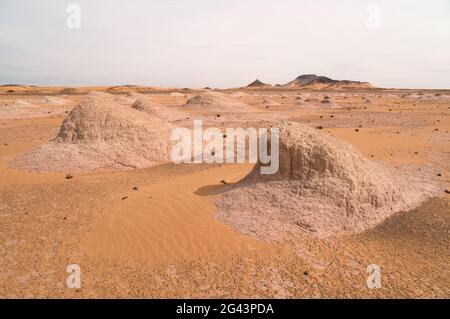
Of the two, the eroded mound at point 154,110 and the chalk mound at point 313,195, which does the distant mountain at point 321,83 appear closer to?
the eroded mound at point 154,110

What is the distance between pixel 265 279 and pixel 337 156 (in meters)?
2.89

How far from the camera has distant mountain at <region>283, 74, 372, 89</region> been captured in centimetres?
13175

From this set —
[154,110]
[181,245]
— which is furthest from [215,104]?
[181,245]

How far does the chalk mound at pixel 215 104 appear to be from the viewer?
26.6 metres

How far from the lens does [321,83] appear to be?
141500 millimetres

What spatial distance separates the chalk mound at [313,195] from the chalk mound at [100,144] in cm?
445

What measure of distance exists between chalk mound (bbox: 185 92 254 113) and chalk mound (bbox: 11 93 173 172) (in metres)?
15.7

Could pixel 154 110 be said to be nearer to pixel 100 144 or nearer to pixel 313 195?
pixel 100 144

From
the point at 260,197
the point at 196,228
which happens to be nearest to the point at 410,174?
the point at 260,197

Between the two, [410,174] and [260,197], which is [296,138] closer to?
[260,197]

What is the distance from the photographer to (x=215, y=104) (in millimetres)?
27172

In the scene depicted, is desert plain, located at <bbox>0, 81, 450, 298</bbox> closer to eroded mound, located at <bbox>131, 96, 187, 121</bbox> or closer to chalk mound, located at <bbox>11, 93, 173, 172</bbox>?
chalk mound, located at <bbox>11, 93, 173, 172</bbox>

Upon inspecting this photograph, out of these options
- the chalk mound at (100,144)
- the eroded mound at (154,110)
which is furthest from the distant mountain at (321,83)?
the chalk mound at (100,144)

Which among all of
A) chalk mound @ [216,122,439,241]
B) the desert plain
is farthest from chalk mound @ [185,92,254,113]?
chalk mound @ [216,122,439,241]
